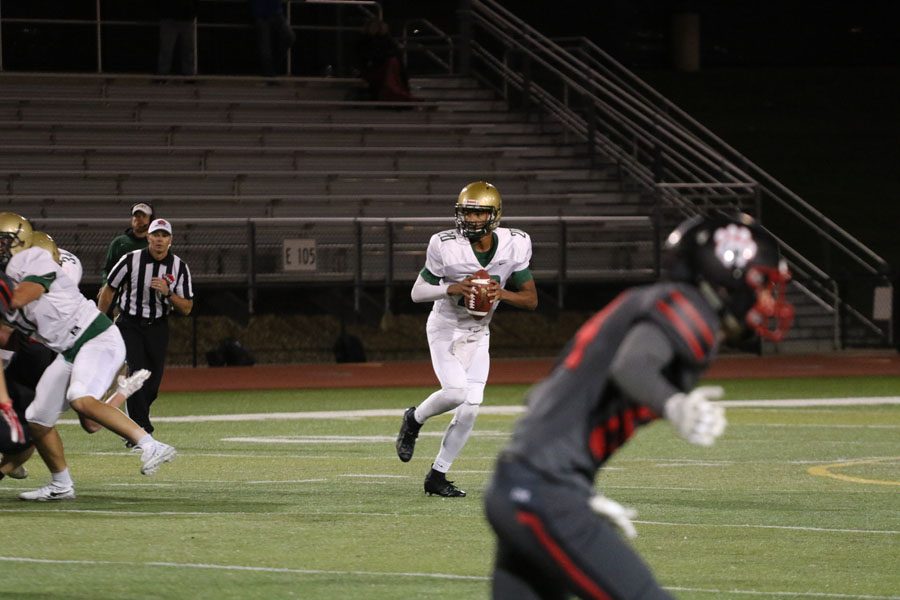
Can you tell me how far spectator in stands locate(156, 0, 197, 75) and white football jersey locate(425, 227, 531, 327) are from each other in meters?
14.0

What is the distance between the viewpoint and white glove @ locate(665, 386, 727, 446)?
4066mm

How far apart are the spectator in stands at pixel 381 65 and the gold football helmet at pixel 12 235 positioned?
14.9m

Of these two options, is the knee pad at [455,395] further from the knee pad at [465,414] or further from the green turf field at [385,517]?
the green turf field at [385,517]

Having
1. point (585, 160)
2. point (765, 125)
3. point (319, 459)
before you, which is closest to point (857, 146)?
point (765, 125)

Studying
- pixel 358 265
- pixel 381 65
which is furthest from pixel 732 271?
pixel 381 65

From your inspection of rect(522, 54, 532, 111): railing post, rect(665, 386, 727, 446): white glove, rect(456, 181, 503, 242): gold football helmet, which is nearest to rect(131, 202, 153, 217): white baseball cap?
rect(456, 181, 503, 242): gold football helmet

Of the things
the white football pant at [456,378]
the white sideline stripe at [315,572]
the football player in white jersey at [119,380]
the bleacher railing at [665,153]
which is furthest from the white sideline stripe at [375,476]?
the bleacher railing at [665,153]

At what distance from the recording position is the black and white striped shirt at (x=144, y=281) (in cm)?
1309

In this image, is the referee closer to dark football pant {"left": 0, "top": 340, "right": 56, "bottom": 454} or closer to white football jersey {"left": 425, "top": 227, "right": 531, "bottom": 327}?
dark football pant {"left": 0, "top": 340, "right": 56, "bottom": 454}

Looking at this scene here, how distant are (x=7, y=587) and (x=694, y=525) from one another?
3.57 m

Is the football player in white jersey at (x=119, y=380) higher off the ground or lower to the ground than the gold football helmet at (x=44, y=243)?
lower

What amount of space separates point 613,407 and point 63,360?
6.09m

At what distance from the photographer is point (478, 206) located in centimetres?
1011

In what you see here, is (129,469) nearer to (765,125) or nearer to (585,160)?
(585,160)
